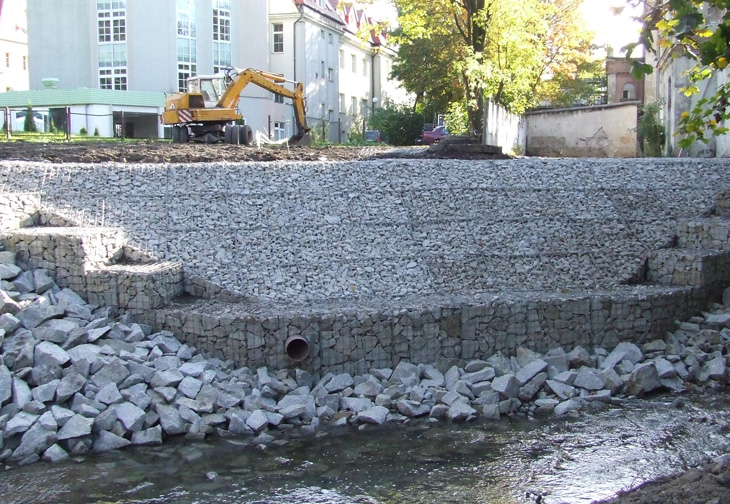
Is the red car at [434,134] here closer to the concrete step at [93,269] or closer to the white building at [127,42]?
the white building at [127,42]

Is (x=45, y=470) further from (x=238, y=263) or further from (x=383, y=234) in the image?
(x=383, y=234)

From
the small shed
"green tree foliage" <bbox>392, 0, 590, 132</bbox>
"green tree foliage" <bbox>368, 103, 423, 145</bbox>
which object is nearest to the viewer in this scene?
"green tree foliage" <bbox>392, 0, 590, 132</bbox>

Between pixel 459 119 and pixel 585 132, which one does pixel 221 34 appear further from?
pixel 585 132

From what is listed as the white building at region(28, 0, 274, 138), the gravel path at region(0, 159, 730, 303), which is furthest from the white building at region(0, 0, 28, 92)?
the gravel path at region(0, 159, 730, 303)

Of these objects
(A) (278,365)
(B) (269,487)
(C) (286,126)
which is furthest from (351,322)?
(C) (286,126)

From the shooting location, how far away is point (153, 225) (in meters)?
11.5

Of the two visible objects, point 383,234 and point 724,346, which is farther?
point 383,234

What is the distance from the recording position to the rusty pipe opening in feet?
30.9

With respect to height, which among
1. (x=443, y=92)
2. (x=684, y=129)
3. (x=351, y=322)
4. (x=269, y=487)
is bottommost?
(x=269, y=487)

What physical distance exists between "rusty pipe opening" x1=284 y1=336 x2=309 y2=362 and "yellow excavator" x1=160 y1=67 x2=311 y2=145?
1195 cm

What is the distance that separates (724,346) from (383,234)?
499 cm

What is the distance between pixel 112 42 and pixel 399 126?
1485 centimetres

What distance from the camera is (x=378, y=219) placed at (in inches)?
485

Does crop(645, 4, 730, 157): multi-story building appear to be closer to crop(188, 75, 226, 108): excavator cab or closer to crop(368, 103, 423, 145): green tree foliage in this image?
crop(188, 75, 226, 108): excavator cab
